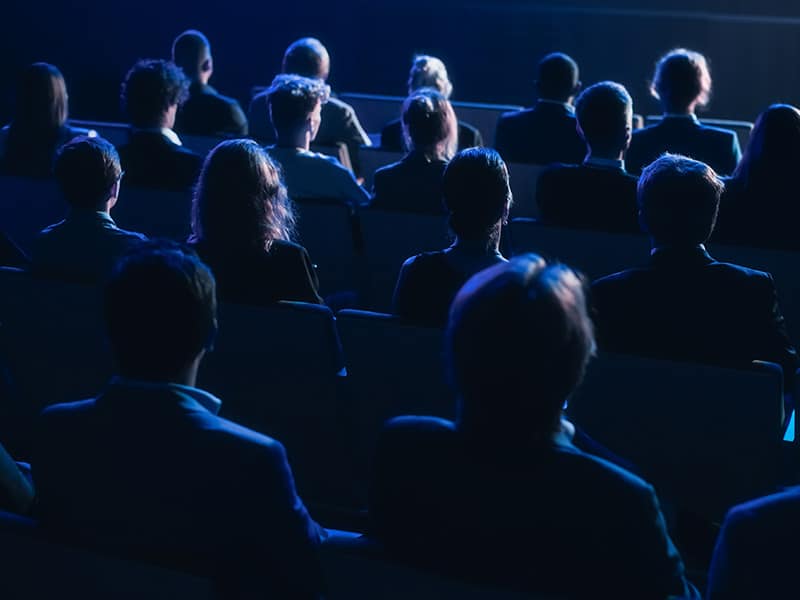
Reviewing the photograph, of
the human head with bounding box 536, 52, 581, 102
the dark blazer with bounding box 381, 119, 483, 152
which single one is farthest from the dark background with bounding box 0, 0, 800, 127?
the dark blazer with bounding box 381, 119, 483, 152

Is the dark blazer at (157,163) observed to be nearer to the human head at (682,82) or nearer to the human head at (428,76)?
the human head at (428,76)

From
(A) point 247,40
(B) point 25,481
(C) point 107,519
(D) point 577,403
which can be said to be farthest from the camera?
(A) point 247,40

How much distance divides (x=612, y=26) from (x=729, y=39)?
1.04 meters

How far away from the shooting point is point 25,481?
7.02 ft

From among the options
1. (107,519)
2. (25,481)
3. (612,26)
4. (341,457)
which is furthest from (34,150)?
(612,26)

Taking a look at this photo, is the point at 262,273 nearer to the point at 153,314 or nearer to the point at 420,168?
the point at 153,314

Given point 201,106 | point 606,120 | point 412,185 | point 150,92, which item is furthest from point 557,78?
point 150,92

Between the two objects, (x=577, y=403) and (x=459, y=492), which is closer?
(x=459, y=492)

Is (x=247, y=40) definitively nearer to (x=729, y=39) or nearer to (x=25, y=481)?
(x=729, y=39)

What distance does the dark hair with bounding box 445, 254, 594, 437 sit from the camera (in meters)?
1.67

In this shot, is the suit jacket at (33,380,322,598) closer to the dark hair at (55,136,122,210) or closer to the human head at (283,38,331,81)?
the dark hair at (55,136,122,210)

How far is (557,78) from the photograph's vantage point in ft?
20.2

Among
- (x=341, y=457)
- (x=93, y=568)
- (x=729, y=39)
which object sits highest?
(x=729, y=39)

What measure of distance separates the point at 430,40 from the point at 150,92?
527 cm
